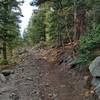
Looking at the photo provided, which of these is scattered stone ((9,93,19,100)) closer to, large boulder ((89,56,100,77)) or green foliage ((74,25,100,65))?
large boulder ((89,56,100,77))

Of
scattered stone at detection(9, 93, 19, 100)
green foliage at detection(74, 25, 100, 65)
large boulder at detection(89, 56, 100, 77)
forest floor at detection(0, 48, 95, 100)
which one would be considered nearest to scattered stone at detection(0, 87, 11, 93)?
forest floor at detection(0, 48, 95, 100)

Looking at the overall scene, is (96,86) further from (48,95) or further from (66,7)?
(66,7)

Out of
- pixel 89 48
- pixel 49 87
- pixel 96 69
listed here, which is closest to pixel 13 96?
pixel 49 87

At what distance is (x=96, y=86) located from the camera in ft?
34.7

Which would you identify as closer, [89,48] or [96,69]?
[96,69]

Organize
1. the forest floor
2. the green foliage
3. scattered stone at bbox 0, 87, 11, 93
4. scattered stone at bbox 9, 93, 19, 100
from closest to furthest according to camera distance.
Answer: the forest floor < scattered stone at bbox 9, 93, 19, 100 < scattered stone at bbox 0, 87, 11, 93 < the green foliage

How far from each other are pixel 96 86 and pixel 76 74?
10.0 ft

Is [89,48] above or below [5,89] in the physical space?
above

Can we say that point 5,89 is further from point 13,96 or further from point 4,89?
point 13,96

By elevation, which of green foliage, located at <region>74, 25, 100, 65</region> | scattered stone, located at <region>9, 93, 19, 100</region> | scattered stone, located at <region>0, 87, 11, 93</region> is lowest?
scattered stone, located at <region>0, 87, 11, 93</region>

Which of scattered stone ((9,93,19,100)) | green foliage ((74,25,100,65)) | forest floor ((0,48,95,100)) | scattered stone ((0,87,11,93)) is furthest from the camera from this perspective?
green foliage ((74,25,100,65))

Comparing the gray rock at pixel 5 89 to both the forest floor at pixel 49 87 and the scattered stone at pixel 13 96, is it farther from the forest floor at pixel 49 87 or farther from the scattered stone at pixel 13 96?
the scattered stone at pixel 13 96

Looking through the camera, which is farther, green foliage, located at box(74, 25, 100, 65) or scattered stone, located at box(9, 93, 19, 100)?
green foliage, located at box(74, 25, 100, 65)

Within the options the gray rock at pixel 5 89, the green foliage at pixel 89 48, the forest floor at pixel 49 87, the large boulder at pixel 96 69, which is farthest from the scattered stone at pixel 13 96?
the green foliage at pixel 89 48
